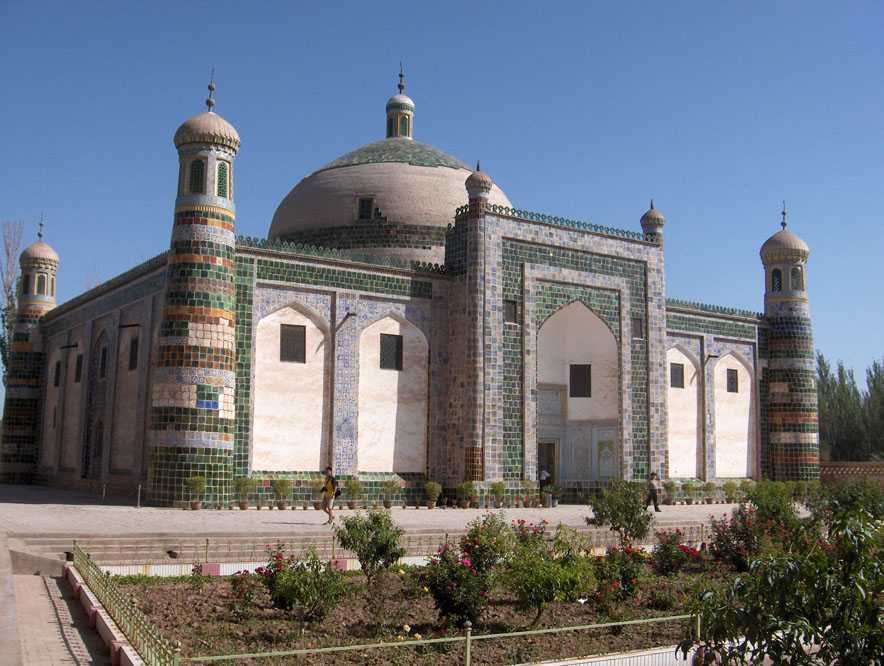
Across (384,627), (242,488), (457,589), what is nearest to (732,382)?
(242,488)

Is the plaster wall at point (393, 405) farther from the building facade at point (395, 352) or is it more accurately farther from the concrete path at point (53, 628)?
the concrete path at point (53, 628)

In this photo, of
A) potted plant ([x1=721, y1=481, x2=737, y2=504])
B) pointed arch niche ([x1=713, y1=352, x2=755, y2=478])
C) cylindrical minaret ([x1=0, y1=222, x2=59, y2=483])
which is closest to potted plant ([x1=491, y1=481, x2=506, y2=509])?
potted plant ([x1=721, y1=481, x2=737, y2=504])

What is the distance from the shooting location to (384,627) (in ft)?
33.1

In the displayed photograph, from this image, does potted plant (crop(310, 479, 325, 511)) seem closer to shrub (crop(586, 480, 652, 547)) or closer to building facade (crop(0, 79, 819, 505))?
building facade (crop(0, 79, 819, 505))

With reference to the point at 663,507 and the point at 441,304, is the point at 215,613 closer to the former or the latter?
the point at 441,304

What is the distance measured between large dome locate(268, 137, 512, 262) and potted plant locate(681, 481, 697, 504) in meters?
10.3

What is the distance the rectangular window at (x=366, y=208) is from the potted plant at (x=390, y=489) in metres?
9.25

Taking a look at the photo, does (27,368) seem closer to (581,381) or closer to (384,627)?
(581,381)

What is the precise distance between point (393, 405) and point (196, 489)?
19.9 feet

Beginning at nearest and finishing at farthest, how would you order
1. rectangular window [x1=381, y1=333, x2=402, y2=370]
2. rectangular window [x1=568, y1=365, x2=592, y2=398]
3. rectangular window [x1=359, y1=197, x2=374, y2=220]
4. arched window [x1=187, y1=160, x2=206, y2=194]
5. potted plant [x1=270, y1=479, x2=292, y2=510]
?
arched window [x1=187, y1=160, x2=206, y2=194], potted plant [x1=270, y1=479, x2=292, y2=510], rectangular window [x1=381, y1=333, x2=402, y2=370], rectangular window [x1=568, y1=365, x2=592, y2=398], rectangular window [x1=359, y1=197, x2=374, y2=220]

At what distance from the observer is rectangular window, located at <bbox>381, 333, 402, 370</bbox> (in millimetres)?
24641

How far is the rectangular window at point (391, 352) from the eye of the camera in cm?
2464

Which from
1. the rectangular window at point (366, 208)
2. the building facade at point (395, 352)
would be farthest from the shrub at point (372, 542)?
the rectangular window at point (366, 208)

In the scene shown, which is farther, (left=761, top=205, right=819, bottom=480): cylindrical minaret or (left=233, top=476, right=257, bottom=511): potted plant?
(left=761, top=205, right=819, bottom=480): cylindrical minaret
